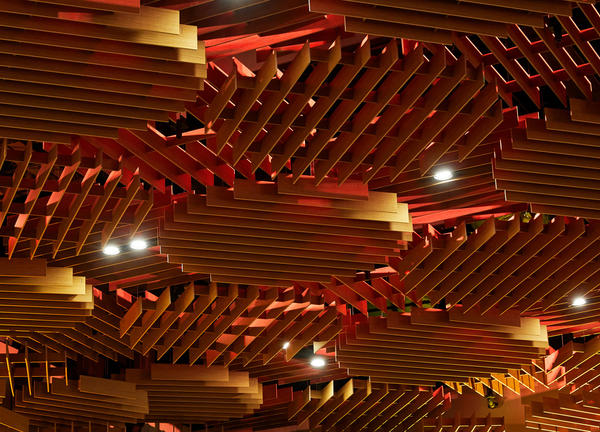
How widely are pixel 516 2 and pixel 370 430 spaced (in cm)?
946

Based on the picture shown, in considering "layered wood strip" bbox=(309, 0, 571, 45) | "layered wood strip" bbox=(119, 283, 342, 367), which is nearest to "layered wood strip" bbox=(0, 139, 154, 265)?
"layered wood strip" bbox=(119, 283, 342, 367)

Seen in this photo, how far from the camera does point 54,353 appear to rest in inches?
437

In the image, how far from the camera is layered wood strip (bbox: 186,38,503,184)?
6148mm

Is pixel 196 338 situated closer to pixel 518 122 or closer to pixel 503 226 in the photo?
pixel 503 226

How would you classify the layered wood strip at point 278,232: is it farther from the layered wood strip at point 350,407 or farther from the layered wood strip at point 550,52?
the layered wood strip at point 350,407

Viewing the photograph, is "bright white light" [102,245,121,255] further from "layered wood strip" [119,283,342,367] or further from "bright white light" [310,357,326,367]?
"bright white light" [310,357,326,367]

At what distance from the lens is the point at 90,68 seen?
598 centimetres

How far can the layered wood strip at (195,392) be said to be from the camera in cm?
1155

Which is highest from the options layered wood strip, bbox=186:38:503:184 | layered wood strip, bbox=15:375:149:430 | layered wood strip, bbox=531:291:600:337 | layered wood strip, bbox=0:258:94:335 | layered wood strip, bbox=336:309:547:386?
layered wood strip, bbox=531:291:600:337

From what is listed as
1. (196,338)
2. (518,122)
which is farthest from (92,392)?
(518,122)

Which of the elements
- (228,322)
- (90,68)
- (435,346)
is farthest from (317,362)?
(90,68)

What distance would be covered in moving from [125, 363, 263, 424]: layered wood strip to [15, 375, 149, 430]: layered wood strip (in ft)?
0.51

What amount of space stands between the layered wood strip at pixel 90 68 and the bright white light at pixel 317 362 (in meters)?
5.68

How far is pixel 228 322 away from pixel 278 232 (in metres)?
2.10
